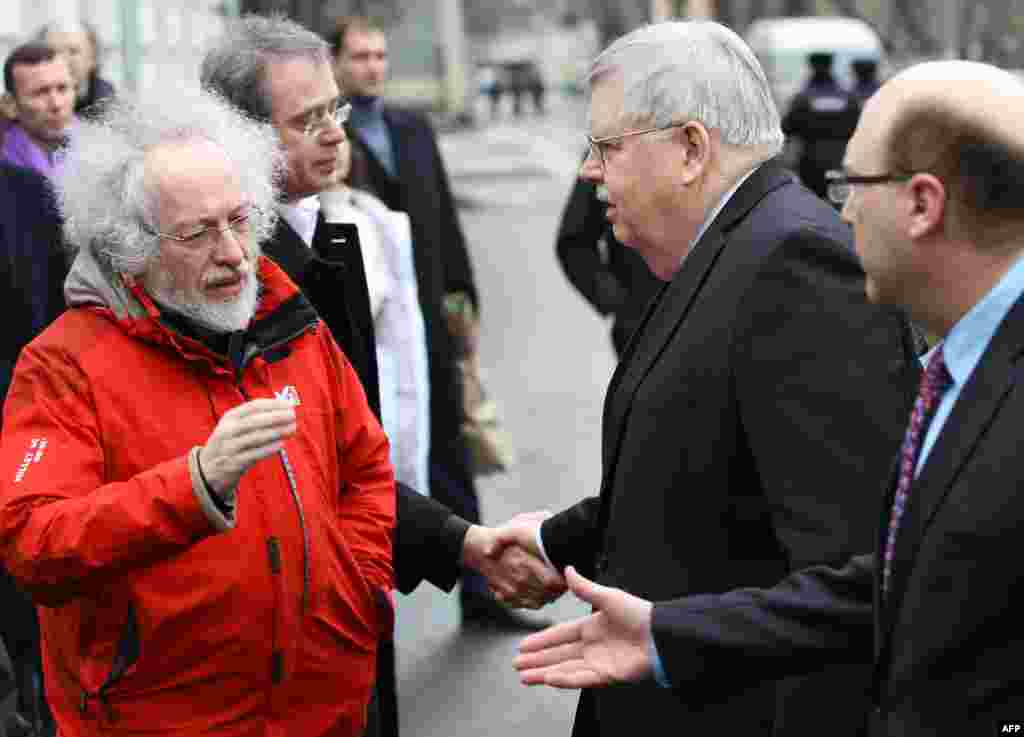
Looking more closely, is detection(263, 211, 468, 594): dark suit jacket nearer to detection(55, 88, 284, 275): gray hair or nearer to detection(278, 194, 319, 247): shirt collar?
detection(278, 194, 319, 247): shirt collar

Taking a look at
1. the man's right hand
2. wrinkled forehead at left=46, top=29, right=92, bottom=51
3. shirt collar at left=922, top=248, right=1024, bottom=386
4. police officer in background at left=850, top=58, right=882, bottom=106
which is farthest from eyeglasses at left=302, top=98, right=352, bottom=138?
police officer in background at left=850, top=58, right=882, bottom=106

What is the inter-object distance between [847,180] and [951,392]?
342 mm

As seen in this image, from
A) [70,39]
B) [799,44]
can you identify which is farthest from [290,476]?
[799,44]

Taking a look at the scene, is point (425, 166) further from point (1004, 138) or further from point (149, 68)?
point (149, 68)

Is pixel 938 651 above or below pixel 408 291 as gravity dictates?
above

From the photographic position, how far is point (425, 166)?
651 centimetres

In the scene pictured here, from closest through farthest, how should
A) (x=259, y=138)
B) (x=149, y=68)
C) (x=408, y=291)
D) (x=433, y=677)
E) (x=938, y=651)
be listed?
(x=938, y=651), (x=259, y=138), (x=408, y=291), (x=433, y=677), (x=149, y=68)

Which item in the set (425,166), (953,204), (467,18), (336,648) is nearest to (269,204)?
(336,648)

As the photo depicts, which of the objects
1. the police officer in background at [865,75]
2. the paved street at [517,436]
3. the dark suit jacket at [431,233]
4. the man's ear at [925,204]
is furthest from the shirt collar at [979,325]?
the police officer in background at [865,75]

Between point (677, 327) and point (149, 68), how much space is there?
50.3ft

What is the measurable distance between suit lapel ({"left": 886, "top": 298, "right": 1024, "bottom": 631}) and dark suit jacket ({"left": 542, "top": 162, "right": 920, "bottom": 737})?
1.68 ft

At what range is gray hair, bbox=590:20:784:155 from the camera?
10.5ft

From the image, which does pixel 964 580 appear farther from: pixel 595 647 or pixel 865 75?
pixel 865 75

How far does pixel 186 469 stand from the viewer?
9.97 feet
